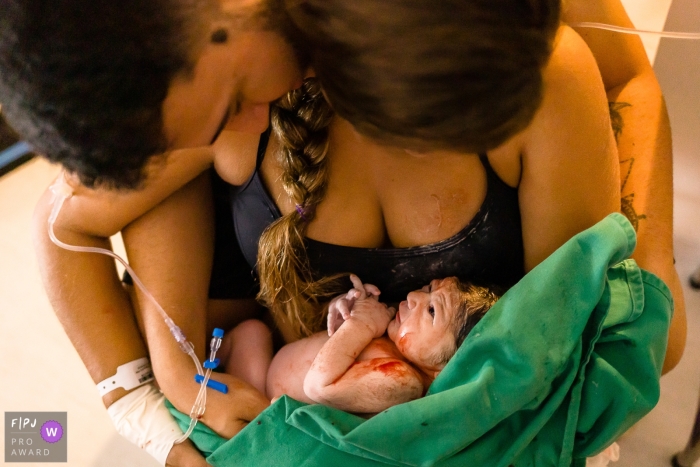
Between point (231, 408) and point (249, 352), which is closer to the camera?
point (231, 408)

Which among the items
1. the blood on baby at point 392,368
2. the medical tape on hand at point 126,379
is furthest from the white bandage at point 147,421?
the blood on baby at point 392,368

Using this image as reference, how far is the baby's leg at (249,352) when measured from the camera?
3.24 feet

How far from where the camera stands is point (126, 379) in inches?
36.8

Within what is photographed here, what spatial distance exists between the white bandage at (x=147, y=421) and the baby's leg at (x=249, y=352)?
0.15 metres

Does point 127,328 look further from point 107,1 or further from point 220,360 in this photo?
point 107,1

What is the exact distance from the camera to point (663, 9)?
5.65 ft

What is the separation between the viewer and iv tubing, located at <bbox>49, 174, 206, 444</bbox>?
0.87 meters

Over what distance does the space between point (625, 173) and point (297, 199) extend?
564 millimetres

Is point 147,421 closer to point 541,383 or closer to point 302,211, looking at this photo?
point 302,211

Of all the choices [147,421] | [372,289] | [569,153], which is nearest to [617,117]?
[569,153]

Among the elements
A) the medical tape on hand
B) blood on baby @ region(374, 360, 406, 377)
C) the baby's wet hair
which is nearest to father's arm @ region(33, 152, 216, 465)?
the medical tape on hand

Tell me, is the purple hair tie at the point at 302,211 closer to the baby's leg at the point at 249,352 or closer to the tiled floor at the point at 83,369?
the baby's leg at the point at 249,352

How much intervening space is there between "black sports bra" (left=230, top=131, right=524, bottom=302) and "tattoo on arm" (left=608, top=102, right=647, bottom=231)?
0.62 feet

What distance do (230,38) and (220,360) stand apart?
29.5 inches
